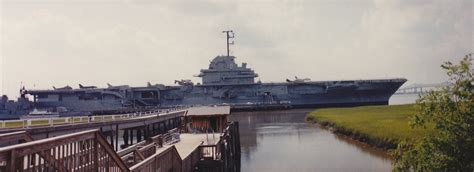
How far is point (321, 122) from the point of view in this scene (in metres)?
52.3

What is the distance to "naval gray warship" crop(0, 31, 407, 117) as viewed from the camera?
3287 inches

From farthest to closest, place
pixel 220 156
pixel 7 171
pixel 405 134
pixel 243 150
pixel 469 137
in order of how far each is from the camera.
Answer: pixel 243 150 → pixel 405 134 → pixel 220 156 → pixel 469 137 → pixel 7 171

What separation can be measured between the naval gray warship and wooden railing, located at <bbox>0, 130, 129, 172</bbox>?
251 ft

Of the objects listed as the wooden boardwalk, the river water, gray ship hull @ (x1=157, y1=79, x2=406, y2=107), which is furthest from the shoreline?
gray ship hull @ (x1=157, y1=79, x2=406, y2=107)

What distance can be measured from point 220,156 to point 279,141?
18406mm

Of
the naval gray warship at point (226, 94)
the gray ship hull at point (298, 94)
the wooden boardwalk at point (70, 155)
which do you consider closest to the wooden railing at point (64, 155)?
the wooden boardwalk at point (70, 155)

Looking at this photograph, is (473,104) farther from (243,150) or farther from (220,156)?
(243,150)

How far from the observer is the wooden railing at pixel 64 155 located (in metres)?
5.18

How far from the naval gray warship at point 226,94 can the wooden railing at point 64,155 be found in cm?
7655

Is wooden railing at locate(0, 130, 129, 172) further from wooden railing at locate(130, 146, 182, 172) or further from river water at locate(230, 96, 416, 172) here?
river water at locate(230, 96, 416, 172)

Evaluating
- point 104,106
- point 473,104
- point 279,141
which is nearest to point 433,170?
point 473,104

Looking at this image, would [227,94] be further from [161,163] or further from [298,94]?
[161,163]

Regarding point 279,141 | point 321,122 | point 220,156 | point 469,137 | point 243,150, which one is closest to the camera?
point 469,137

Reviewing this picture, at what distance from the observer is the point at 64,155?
6590 millimetres
